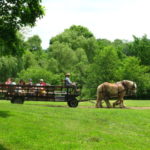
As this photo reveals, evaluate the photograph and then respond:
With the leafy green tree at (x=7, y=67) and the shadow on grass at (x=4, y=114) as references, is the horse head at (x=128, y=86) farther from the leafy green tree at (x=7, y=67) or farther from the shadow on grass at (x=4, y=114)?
the leafy green tree at (x=7, y=67)

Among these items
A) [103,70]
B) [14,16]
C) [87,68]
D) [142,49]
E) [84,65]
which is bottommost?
[14,16]

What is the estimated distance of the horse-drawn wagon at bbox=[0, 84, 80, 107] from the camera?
71.3ft

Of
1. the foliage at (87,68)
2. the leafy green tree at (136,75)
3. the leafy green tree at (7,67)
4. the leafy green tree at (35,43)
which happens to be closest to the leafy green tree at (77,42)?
the foliage at (87,68)

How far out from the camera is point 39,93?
72.6 feet

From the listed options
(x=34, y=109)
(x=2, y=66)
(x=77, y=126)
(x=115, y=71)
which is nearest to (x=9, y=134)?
(x=77, y=126)

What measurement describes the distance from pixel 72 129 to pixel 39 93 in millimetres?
8598

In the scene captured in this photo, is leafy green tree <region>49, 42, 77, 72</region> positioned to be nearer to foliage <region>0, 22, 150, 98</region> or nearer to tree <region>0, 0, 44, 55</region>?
foliage <region>0, 22, 150, 98</region>

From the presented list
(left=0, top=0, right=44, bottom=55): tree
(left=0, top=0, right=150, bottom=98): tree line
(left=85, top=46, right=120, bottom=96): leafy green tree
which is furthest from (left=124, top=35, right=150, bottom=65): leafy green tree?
(left=0, top=0, right=44, bottom=55): tree

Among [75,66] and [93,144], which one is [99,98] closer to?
[93,144]

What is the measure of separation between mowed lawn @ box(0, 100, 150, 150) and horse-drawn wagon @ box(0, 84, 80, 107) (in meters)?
3.26

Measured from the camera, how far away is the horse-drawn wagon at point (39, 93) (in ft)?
71.3

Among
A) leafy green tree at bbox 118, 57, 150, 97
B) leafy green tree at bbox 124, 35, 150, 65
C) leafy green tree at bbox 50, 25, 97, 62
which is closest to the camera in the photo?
leafy green tree at bbox 118, 57, 150, 97

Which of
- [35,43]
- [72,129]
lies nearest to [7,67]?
[35,43]

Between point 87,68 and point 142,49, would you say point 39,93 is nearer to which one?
point 87,68
